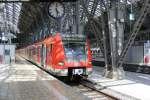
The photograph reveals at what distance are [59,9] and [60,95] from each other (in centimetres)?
1510

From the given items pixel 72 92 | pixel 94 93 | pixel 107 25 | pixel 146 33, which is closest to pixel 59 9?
pixel 107 25

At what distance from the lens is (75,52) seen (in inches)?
910

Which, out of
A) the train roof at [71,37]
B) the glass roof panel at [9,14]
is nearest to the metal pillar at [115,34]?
the train roof at [71,37]

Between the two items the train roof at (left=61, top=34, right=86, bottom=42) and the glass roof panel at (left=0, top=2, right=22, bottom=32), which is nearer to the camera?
the train roof at (left=61, top=34, right=86, bottom=42)

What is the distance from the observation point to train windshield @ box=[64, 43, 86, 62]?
2283 centimetres

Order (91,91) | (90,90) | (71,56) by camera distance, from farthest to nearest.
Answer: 1. (71,56)
2. (90,90)
3. (91,91)

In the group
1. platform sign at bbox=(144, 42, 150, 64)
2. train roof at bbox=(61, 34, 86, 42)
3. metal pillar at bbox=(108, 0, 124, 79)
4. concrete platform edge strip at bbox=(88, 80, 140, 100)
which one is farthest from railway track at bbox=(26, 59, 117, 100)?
platform sign at bbox=(144, 42, 150, 64)

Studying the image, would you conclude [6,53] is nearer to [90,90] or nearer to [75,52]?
[75,52]

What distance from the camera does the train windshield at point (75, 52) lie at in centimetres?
2283

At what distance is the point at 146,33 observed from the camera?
1964 inches

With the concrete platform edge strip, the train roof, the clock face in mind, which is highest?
the clock face

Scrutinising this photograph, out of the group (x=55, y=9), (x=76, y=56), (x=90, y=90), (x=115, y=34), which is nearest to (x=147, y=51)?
(x=55, y=9)

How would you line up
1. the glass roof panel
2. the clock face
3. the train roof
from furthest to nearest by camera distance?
the glass roof panel → the clock face → the train roof

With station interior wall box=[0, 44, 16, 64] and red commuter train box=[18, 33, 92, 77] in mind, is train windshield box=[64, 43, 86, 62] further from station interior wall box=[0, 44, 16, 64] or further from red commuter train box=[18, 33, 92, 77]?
station interior wall box=[0, 44, 16, 64]
